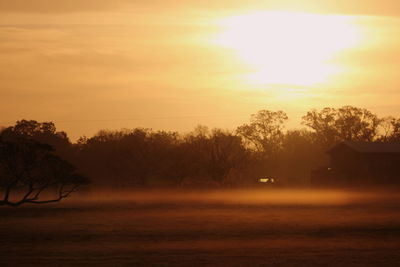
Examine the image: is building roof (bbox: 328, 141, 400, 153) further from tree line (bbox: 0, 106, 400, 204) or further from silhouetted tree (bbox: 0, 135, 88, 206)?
silhouetted tree (bbox: 0, 135, 88, 206)

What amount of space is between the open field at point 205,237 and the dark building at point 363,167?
4235cm

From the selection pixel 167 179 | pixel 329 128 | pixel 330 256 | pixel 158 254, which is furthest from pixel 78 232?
pixel 329 128

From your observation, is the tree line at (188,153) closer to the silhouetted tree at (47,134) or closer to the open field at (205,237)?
the silhouetted tree at (47,134)

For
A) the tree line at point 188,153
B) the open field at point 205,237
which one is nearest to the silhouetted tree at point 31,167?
the open field at point 205,237

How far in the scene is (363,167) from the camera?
10100cm

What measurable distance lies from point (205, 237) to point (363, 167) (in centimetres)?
6774

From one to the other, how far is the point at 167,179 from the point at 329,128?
36.2 m

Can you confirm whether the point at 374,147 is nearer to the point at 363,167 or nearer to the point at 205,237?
the point at 363,167

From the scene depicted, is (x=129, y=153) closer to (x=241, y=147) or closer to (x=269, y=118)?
(x=241, y=147)

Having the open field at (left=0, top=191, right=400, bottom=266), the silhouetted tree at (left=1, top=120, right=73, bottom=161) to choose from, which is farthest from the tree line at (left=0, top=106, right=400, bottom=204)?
the open field at (left=0, top=191, right=400, bottom=266)

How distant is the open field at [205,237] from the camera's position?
28312 mm

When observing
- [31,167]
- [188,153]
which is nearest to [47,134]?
[188,153]

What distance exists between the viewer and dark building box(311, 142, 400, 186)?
98.2 meters

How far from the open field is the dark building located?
1667 inches
